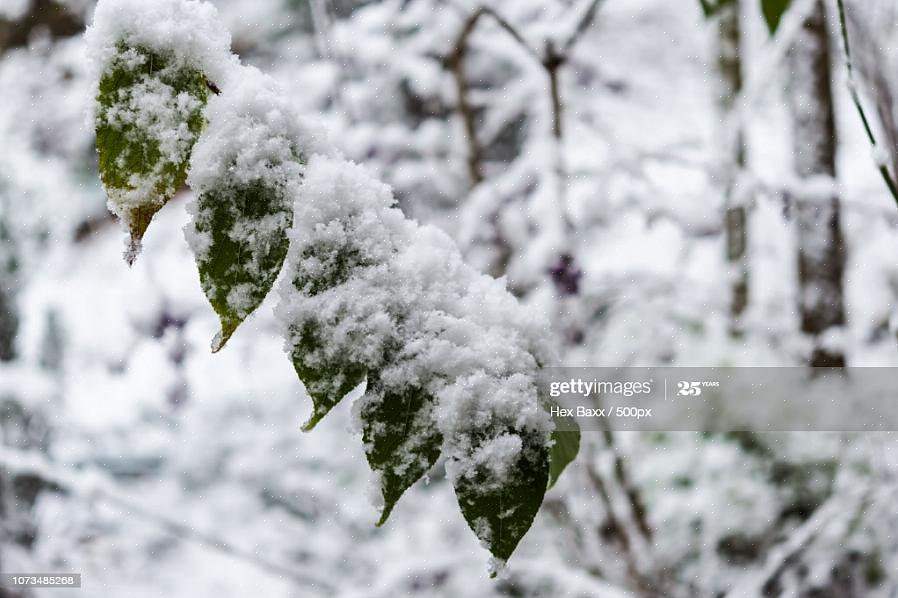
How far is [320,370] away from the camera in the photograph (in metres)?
0.38

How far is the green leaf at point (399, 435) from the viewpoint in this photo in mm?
379

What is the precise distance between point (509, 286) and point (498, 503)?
1.74 m

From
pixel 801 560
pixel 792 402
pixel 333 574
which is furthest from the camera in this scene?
pixel 333 574

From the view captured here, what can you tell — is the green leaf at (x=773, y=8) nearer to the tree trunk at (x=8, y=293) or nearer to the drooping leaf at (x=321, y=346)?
the drooping leaf at (x=321, y=346)

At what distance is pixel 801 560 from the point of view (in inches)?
73.9

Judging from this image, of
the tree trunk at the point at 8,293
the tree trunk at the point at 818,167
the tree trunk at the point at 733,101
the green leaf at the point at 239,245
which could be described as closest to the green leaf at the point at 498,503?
the green leaf at the point at 239,245

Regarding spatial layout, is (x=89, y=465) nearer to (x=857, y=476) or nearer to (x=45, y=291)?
(x=45, y=291)

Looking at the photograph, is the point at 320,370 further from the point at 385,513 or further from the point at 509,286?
the point at 509,286

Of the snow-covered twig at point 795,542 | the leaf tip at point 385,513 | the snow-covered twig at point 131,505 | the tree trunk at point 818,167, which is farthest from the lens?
the tree trunk at point 818,167

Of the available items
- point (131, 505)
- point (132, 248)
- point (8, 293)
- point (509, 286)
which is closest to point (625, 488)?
point (509, 286)

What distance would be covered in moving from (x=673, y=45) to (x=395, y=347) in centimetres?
449

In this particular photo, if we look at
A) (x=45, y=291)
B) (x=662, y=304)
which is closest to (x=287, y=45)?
(x=45, y=291)

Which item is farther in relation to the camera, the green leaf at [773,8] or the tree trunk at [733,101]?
the tree trunk at [733,101]

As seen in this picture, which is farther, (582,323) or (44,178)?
(44,178)
